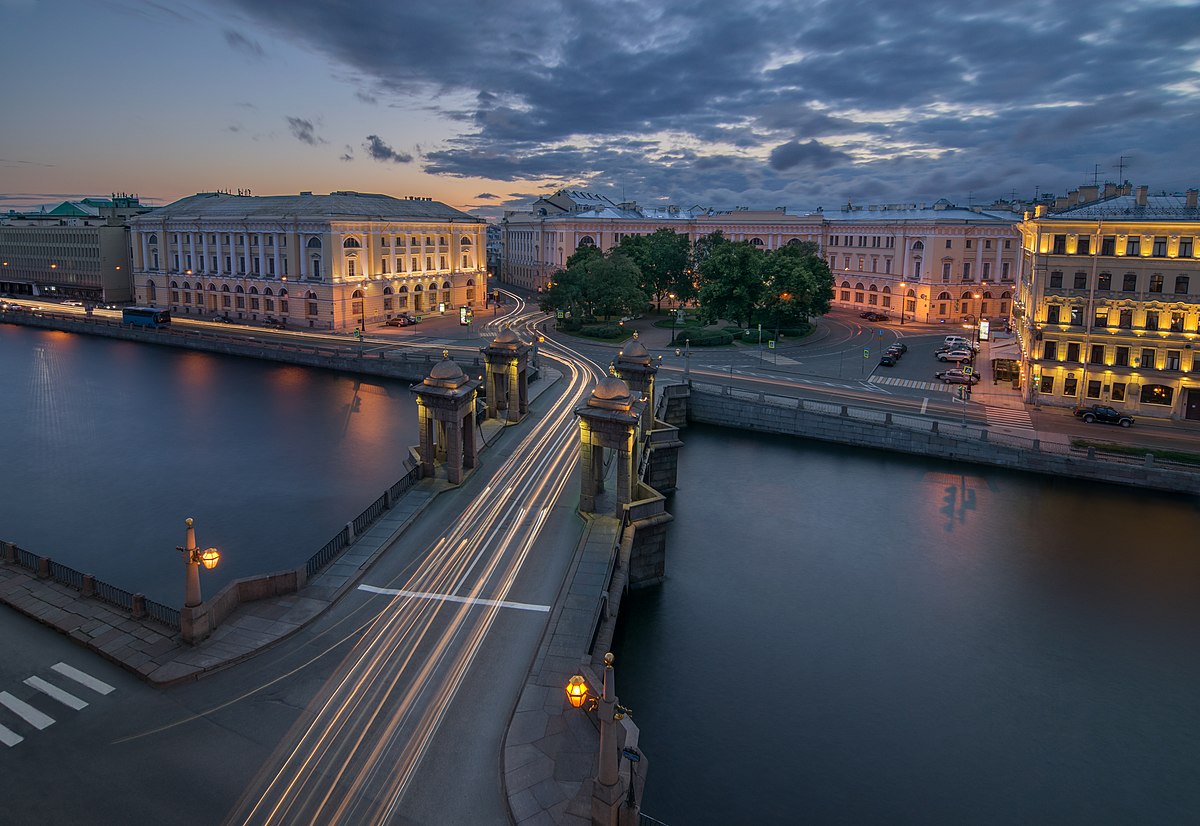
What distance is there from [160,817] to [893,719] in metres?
20.6

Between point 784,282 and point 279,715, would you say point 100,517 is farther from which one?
point 784,282

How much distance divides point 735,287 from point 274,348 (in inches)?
1976

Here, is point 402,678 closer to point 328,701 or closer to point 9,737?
point 328,701

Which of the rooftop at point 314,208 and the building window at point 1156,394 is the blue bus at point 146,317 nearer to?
the rooftop at point 314,208

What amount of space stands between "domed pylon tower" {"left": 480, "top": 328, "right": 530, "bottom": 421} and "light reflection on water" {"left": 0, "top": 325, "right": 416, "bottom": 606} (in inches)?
285

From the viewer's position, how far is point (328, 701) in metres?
21.1

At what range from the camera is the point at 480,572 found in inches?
1125

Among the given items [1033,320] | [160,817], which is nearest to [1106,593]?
[1033,320]

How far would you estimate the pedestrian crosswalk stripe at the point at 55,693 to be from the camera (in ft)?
69.4

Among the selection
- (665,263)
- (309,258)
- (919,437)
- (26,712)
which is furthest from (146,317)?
(26,712)

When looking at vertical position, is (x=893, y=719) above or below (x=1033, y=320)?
below

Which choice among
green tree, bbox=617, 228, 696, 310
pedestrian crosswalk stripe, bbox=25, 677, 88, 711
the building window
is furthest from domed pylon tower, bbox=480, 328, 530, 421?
green tree, bbox=617, 228, 696, 310

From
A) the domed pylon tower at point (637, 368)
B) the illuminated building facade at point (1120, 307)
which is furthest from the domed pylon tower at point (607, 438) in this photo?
the illuminated building facade at point (1120, 307)

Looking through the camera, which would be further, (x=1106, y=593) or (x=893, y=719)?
(x=1106, y=593)
